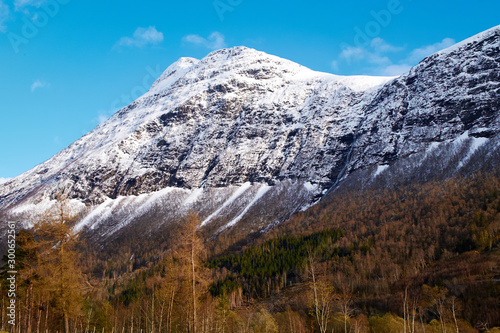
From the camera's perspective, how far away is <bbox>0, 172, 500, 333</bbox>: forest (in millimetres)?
28422

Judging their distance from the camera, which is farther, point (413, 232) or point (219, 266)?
point (219, 266)

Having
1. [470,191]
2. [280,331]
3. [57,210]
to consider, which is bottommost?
[280,331]

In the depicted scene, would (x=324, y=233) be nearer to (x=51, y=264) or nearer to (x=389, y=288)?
(x=389, y=288)

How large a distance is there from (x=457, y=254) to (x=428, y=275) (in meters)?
23.4

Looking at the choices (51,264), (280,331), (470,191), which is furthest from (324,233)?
(51,264)

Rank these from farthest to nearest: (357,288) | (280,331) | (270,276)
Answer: (270,276) < (357,288) < (280,331)

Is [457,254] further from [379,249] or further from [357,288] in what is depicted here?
[357,288]

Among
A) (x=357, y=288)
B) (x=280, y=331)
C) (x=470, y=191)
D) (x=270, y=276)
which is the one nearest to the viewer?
(x=280, y=331)

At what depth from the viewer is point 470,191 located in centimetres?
16188

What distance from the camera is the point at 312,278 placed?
84.4ft

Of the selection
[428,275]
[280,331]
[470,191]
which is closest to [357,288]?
[428,275]

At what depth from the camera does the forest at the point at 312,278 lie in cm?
2842

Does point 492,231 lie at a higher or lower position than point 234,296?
higher

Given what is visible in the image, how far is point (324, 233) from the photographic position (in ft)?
564
